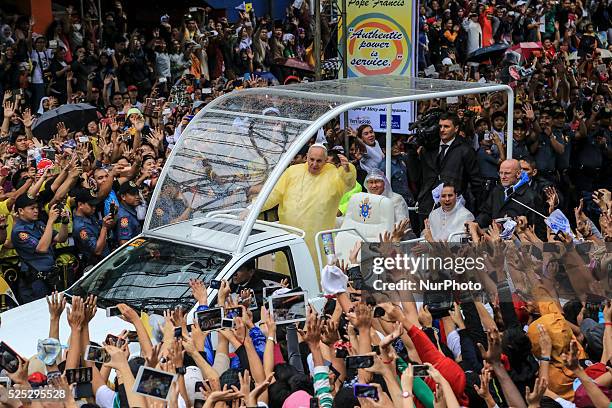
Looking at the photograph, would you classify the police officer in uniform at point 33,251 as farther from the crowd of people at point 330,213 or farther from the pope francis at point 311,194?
the pope francis at point 311,194

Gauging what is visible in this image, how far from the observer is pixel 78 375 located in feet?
18.3

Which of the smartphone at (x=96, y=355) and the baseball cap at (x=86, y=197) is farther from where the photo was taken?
the baseball cap at (x=86, y=197)

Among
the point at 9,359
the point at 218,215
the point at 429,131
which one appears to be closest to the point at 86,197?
the point at 218,215

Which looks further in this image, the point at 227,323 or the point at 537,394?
the point at 227,323

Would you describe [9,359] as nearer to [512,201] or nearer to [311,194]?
[311,194]

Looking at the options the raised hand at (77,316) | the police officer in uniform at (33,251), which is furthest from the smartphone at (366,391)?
the police officer in uniform at (33,251)

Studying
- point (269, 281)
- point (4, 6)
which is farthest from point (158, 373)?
point (4, 6)

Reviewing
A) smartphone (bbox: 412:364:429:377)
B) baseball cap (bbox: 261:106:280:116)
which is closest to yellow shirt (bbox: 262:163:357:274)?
baseball cap (bbox: 261:106:280:116)

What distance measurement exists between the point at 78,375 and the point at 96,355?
424mm

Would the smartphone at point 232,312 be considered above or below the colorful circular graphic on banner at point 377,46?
below

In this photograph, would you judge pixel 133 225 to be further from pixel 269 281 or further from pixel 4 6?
pixel 4 6

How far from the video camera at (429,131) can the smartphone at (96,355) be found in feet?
19.6

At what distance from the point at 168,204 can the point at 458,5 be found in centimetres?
1670

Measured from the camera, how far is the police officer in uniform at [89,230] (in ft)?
32.2
